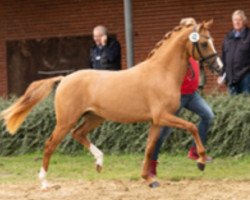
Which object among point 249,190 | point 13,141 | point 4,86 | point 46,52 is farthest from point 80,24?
point 249,190

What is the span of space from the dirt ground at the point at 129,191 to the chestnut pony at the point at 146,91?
0.25 meters

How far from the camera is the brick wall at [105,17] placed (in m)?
18.5

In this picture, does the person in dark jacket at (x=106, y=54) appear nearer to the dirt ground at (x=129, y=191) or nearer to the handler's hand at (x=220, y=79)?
the handler's hand at (x=220, y=79)

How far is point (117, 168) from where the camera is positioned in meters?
13.4

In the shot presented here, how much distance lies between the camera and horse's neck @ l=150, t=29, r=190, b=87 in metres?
11.2

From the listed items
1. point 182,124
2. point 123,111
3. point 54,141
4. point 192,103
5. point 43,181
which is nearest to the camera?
point 182,124

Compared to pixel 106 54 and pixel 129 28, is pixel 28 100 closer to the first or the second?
pixel 106 54

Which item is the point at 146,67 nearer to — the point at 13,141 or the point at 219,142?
the point at 219,142

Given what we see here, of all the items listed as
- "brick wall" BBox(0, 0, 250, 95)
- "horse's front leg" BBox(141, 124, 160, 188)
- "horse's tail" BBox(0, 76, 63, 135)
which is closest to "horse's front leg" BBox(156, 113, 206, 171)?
"horse's front leg" BBox(141, 124, 160, 188)

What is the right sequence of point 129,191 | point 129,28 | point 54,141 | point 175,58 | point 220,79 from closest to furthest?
point 129,191 → point 175,58 → point 54,141 → point 220,79 → point 129,28

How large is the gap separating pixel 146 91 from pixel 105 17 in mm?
8821

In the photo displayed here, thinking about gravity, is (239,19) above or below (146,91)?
above

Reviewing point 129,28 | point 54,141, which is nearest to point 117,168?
point 54,141

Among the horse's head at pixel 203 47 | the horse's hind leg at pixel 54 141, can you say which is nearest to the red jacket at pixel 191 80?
the horse's head at pixel 203 47
